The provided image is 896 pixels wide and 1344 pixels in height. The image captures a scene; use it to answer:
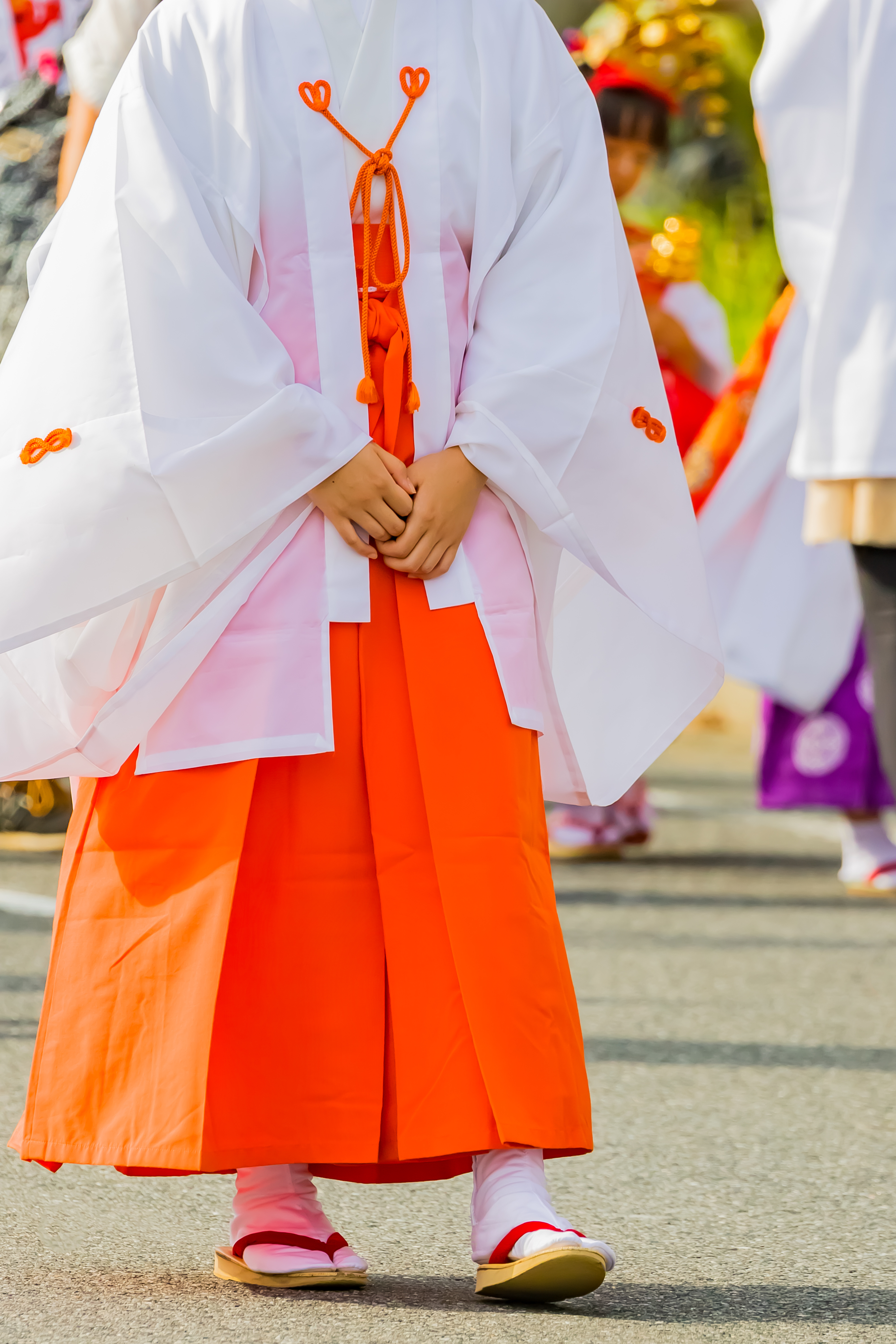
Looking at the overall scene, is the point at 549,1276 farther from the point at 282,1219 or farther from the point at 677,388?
the point at 677,388

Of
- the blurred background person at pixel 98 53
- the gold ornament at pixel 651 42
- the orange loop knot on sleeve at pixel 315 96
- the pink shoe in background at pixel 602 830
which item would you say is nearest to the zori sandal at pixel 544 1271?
the orange loop knot on sleeve at pixel 315 96

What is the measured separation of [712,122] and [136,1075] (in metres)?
6.55

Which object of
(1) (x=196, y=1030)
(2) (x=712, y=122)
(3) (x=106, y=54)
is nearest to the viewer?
(1) (x=196, y=1030)

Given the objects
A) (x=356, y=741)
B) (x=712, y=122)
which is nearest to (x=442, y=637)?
(x=356, y=741)

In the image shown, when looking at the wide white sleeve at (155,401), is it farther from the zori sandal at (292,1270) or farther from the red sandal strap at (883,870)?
the red sandal strap at (883,870)

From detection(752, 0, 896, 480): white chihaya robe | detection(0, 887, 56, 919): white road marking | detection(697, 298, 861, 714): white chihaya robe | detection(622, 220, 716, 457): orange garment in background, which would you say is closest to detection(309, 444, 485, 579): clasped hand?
detection(752, 0, 896, 480): white chihaya robe

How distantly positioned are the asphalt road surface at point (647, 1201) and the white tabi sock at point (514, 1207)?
0.07 metres

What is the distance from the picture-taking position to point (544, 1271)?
2102 millimetres

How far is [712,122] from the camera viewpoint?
8.04m

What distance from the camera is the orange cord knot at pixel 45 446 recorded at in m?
2.20

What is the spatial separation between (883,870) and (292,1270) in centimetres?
312

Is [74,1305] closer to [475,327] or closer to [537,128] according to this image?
[475,327]

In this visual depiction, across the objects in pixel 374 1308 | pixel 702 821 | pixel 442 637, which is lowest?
pixel 702 821

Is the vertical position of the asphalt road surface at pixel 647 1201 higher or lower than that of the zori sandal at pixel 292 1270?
lower
